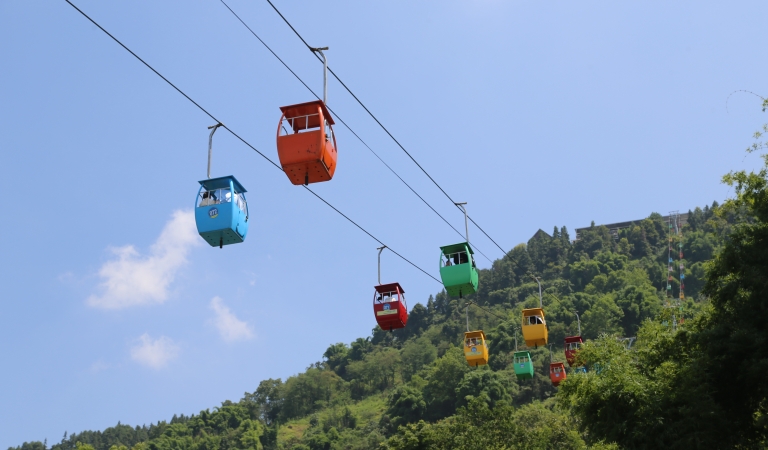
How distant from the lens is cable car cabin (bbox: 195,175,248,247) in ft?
50.0

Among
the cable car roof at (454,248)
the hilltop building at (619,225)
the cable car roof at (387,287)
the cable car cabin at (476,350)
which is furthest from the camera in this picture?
the hilltop building at (619,225)

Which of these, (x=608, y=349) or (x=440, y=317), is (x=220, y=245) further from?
(x=440, y=317)

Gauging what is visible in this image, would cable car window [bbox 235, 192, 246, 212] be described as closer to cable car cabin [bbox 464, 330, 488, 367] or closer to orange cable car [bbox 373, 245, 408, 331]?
orange cable car [bbox 373, 245, 408, 331]

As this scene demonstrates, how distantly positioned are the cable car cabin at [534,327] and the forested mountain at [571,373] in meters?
2.48

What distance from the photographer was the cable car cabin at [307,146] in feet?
48.0

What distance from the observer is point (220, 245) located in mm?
15781

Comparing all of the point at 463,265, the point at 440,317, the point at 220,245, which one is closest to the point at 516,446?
the point at 463,265

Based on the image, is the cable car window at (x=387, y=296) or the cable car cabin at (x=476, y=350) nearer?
the cable car window at (x=387, y=296)

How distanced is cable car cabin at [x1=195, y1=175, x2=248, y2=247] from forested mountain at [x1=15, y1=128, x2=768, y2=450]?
12.6m

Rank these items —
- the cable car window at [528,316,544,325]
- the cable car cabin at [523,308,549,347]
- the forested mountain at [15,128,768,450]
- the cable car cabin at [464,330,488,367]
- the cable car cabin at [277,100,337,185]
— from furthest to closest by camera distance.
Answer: the cable car cabin at [464,330,488,367]
the cable car window at [528,316,544,325]
the cable car cabin at [523,308,549,347]
the forested mountain at [15,128,768,450]
the cable car cabin at [277,100,337,185]

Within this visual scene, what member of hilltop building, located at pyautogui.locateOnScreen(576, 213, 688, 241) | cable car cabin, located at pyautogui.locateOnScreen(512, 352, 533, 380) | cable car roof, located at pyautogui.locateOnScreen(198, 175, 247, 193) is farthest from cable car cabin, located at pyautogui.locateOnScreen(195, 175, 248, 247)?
hilltop building, located at pyautogui.locateOnScreen(576, 213, 688, 241)

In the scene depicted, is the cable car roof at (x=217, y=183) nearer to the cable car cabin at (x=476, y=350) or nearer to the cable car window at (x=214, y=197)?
the cable car window at (x=214, y=197)

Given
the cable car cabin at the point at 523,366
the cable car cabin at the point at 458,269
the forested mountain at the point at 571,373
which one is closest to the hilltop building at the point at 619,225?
the forested mountain at the point at 571,373

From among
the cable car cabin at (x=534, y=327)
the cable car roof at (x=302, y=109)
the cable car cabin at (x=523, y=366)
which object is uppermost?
the cable car roof at (x=302, y=109)
